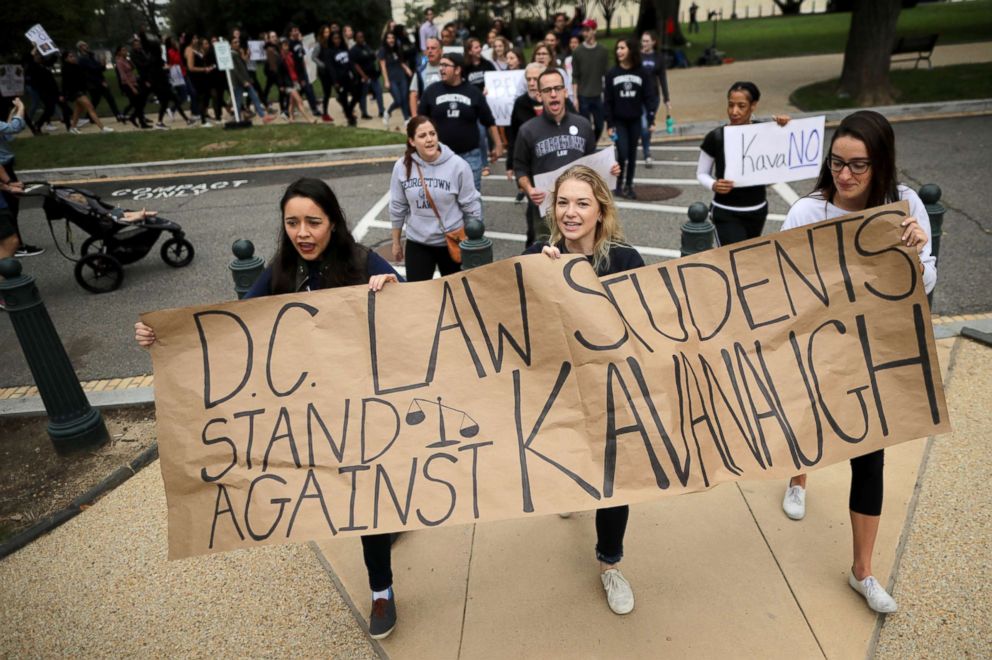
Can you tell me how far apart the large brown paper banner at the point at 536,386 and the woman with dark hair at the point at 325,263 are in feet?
0.66

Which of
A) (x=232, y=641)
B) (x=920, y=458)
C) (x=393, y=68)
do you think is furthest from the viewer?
(x=393, y=68)

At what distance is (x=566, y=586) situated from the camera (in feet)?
10.4

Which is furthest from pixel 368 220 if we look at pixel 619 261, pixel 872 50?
pixel 872 50

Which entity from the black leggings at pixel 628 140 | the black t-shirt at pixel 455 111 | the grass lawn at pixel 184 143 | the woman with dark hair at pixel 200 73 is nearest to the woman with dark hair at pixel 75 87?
the grass lawn at pixel 184 143

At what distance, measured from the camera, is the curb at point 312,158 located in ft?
41.0

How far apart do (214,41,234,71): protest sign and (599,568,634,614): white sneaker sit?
13.9 metres

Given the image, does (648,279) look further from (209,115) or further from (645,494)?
(209,115)

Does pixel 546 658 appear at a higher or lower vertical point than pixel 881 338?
lower

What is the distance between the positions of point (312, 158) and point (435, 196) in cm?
874

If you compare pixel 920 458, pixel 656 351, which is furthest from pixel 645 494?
pixel 920 458

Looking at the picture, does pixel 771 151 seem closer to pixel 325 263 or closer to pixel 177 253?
pixel 325 263

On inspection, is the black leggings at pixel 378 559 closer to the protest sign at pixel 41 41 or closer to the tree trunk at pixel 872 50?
the protest sign at pixel 41 41

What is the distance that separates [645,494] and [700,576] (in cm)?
95

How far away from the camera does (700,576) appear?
10.4 feet
